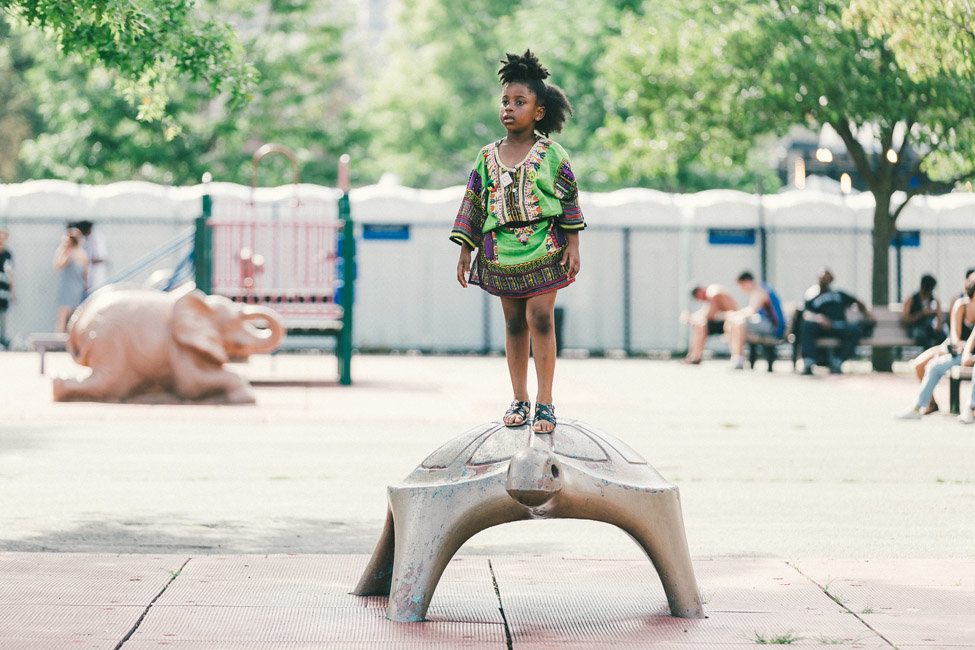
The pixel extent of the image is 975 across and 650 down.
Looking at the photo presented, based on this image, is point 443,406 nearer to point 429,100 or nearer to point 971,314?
point 971,314

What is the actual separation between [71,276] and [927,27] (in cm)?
1425

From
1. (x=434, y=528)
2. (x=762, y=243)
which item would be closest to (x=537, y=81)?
(x=434, y=528)

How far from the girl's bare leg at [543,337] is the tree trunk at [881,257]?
16166 millimetres

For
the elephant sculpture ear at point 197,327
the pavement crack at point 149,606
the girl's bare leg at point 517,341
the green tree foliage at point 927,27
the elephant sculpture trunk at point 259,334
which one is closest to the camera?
the pavement crack at point 149,606

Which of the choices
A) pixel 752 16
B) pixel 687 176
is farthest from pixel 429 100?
pixel 752 16

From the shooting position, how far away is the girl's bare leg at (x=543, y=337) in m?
5.57

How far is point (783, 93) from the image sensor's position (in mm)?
20109

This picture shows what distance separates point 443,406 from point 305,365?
7.18m

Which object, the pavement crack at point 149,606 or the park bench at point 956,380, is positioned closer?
the pavement crack at point 149,606

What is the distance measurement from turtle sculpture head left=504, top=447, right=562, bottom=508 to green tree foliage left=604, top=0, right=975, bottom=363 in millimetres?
14275

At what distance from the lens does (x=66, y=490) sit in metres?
8.54

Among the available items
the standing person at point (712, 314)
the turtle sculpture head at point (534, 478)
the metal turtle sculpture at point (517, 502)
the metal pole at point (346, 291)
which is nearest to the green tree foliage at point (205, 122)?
the standing person at point (712, 314)

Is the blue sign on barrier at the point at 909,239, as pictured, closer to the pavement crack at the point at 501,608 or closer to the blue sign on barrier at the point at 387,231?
the blue sign on barrier at the point at 387,231

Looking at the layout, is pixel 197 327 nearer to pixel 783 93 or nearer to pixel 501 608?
pixel 501 608
